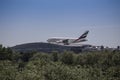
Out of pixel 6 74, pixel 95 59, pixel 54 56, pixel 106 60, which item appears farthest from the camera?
pixel 54 56

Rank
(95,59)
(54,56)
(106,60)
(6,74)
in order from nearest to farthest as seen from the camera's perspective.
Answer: (6,74), (106,60), (95,59), (54,56)

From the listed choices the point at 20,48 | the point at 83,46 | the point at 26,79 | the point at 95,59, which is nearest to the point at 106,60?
the point at 95,59

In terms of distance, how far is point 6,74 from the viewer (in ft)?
66.1

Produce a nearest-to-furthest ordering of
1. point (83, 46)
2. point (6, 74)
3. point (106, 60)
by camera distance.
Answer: point (6, 74) → point (106, 60) → point (83, 46)

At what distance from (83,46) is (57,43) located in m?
13.7

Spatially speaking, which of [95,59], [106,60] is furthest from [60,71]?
[95,59]

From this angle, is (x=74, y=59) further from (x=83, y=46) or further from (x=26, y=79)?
(x=83, y=46)

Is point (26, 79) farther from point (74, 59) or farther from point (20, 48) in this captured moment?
point (20, 48)

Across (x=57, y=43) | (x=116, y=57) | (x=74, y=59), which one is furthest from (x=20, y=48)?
(x=116, y=57)

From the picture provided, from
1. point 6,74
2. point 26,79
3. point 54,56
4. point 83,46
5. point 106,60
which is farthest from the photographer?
point 83,46

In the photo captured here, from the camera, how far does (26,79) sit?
17.7m

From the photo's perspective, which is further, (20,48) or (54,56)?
(20,48)

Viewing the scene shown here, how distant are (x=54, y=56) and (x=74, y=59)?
8731 mm

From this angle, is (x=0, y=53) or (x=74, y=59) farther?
(x=0, y=53)
